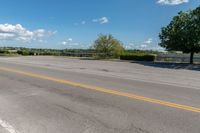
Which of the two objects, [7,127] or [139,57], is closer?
[7,127]

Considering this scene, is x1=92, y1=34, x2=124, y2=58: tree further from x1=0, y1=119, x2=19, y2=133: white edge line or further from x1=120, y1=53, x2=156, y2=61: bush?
x1=0, y1=119, x2=19, y2=133: white edge line

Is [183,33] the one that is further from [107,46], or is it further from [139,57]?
[107,46]

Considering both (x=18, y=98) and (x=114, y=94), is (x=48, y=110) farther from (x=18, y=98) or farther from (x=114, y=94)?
(x=114, y=94)

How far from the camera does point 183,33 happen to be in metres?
30.1

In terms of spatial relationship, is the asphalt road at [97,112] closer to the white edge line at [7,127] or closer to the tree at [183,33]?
the white edge line at [7,127]

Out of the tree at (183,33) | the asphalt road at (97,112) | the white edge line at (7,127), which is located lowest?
the white edge line at (7,127)

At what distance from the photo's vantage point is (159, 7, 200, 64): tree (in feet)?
97.5

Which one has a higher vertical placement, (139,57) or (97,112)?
(139,57)

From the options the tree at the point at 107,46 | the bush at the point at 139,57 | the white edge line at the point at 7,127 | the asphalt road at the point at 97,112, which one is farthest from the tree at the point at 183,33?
the white edge line at the point at 7,127

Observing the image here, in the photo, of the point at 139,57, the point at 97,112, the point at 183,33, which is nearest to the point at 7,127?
the point at 97,112

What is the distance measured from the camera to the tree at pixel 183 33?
1170 inches

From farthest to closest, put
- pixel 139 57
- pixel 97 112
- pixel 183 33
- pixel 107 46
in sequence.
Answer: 1. pixel 107 46
2. pixel 139 57
3. pixel 183 33
4. pixel 97 112

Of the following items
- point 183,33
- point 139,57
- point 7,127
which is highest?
point 183,33

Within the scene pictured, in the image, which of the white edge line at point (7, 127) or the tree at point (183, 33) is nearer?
the white edge line at point (7, 127)
